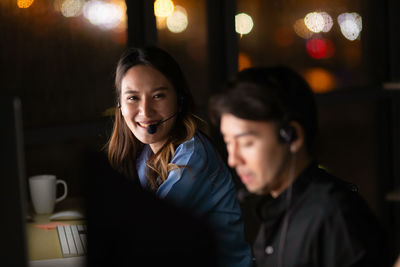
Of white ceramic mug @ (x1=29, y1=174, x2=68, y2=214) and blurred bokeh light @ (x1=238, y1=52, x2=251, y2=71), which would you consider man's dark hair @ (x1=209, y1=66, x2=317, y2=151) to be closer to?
white ceramic mug @ (x1=29, y1=174, x2=68, y2=214)

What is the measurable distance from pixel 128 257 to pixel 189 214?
0.10m

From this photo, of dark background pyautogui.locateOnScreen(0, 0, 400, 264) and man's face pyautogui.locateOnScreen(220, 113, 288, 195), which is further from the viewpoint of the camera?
dark background pyautogui.locateOnScreen(0, 0, 400, 264)

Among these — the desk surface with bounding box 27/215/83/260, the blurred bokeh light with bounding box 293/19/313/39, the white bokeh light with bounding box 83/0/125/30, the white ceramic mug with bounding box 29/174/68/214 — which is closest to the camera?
the desk surface with bounding box 27/215/83/260

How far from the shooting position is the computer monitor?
2.74 ft

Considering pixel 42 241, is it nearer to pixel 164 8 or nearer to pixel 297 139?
pixel 297 139

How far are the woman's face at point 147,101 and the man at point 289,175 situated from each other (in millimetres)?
690

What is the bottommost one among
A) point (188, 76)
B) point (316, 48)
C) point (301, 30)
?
point (188, 76)

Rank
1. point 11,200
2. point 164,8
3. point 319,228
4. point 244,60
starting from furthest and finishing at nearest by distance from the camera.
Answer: point 244,60
point 164,8
point 319,228
point 11,200

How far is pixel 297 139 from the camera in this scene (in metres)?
1.21

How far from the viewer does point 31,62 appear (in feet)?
8.45

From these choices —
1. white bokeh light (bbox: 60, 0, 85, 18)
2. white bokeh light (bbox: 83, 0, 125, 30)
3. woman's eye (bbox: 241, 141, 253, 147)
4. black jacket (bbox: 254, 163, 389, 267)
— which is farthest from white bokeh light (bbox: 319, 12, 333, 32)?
woman's eye (bbox: 241, 141, 253, 147)

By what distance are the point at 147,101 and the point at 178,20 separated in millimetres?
1392

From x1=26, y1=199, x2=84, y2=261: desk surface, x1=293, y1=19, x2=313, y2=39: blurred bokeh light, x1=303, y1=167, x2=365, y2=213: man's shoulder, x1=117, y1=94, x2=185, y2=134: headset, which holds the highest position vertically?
x1=293, y1=19, x2=313, y2=39: blurred bokeh light

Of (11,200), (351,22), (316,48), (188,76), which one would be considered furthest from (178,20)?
(11,200)
